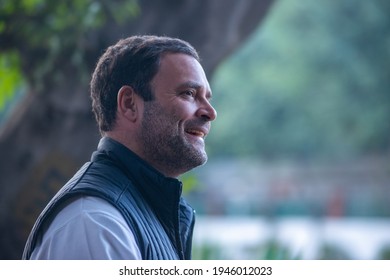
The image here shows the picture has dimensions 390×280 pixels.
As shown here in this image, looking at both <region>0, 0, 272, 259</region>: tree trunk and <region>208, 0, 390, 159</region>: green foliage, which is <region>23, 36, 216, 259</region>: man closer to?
<region>0, 0, 272, 259</region>: tree trunk

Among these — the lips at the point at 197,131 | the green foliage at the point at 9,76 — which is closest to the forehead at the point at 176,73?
the lips at the point at 197,131

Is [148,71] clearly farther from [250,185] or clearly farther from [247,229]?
[250,185]

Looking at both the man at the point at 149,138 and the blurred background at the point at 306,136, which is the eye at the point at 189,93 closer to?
the man at the point at 149,138

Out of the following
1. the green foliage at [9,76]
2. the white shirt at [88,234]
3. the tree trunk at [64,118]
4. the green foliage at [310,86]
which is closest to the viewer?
the white shirt at [88,234]

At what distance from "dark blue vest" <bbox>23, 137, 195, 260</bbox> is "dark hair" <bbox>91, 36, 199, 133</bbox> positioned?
0.38ft

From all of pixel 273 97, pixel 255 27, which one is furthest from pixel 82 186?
pixel 273 97

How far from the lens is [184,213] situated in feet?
7.13

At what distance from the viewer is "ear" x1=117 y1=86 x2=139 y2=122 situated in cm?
210

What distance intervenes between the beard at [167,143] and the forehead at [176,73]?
0.19 feet

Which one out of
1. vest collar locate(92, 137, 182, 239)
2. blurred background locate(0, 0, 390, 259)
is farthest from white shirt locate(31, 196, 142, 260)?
blurred background locate(0, 0, 390, 259)

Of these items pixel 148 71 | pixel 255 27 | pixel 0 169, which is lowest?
pixel 148 71

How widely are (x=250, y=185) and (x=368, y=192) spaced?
3.31 m

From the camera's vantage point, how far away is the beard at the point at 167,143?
6.76ft

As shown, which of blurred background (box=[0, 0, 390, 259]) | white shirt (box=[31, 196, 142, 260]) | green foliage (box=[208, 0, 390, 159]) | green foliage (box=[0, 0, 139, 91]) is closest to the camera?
white shirt (box=[31, 196, 142, 260])
